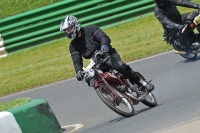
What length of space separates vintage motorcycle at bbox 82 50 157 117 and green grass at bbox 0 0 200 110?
5570 mm

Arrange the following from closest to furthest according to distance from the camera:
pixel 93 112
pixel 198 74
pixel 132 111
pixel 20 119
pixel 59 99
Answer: pixel 20 119 < pixel 132 111 < pixel 93 112 < pixel 198 74 < pixel 59 99

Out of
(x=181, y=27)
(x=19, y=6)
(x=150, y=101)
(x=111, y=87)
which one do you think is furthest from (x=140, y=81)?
(x=19, y=6)

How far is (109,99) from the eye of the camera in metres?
9.94

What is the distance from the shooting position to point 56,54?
19.2 m

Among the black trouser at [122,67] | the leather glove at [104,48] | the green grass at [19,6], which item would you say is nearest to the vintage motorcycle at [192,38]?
the black trouser at [122,67]

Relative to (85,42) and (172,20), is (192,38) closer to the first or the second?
(172,20)

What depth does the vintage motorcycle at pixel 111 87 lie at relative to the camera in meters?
9.88

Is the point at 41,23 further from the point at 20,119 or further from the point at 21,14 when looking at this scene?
the point at 20,119

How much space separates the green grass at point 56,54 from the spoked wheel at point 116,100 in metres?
5.76

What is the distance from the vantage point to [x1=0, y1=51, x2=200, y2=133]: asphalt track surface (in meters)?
8.88

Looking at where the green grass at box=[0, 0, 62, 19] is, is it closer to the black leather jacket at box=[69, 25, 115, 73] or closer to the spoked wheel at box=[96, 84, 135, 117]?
the black leather jacket at box=[69, 25, 115, 73]

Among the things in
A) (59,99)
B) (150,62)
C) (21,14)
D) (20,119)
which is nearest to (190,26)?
(150,62)

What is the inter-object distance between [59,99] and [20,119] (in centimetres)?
411

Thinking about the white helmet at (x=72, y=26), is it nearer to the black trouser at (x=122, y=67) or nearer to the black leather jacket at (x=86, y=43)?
the black leather jacket at (x=86, y=43)
